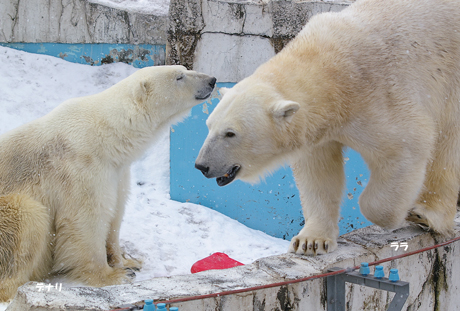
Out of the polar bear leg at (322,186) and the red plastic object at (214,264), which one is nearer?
the polar bear leg at (322,186)

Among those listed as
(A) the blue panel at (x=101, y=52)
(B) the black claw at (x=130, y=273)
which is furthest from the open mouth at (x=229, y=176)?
(A) the blue panel at (x=101, y=52)

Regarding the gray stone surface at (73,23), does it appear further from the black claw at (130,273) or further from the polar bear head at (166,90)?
the black claw at (130,273)

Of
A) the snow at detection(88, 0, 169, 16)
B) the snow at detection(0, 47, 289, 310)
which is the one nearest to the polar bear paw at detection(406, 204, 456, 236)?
the snow at detection(0, 47, 289, 310)

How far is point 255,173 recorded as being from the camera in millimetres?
2734

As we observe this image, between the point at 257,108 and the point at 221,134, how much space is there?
0.76ft

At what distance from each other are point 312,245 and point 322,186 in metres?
0.40

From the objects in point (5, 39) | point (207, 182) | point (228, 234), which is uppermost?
point (5, 39)

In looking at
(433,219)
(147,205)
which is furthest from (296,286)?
(147,205)

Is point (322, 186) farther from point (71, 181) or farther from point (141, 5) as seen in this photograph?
point (141, 5)

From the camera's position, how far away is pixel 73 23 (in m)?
5.98

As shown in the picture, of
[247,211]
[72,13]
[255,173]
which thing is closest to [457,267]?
[255,173]

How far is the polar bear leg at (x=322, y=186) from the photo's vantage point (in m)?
3.00

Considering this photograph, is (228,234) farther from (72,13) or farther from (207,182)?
(72,13)

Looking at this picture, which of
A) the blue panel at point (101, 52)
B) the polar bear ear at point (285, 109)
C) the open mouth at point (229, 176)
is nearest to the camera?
the polar bear ear at point (285, 109)
